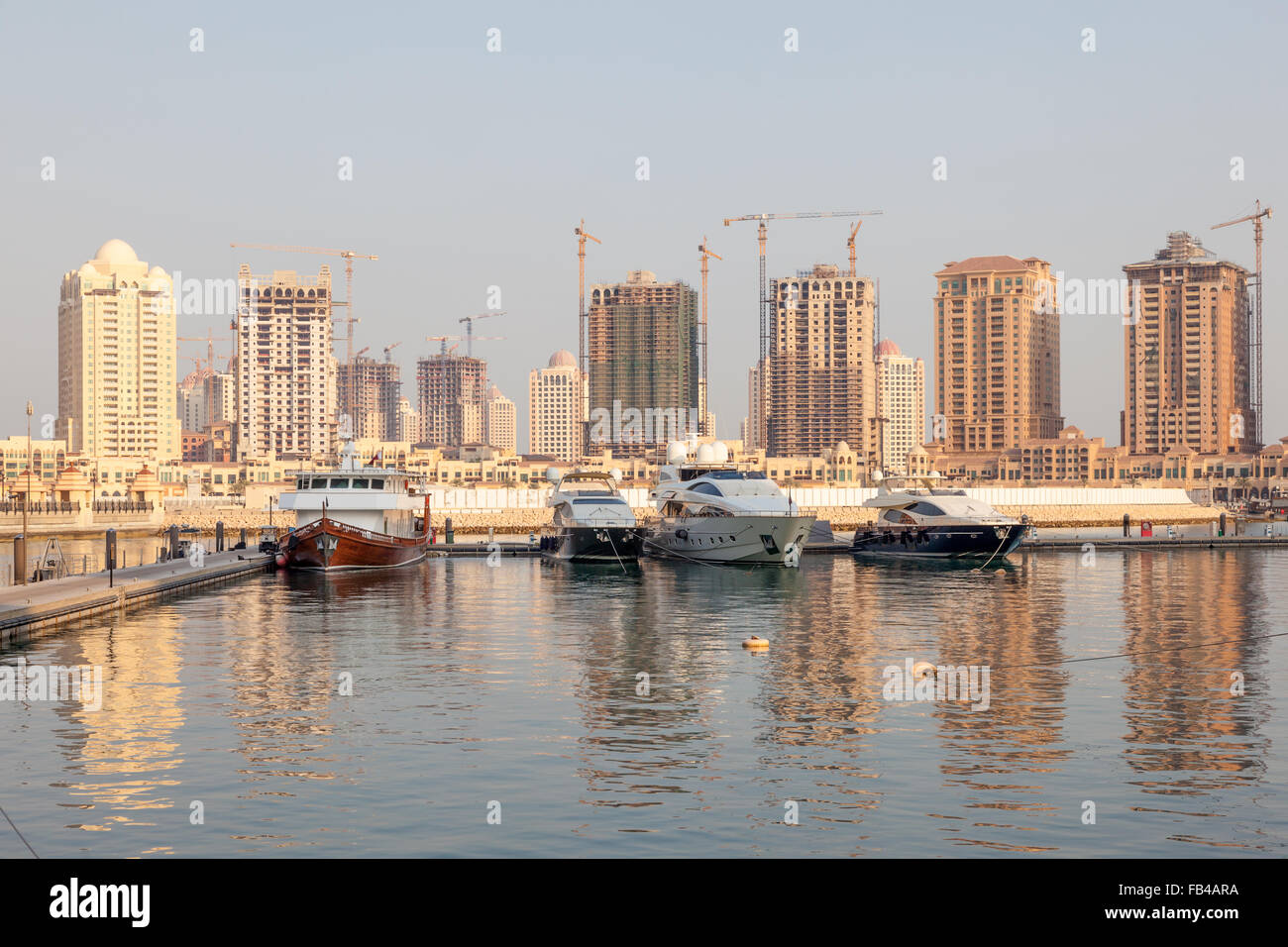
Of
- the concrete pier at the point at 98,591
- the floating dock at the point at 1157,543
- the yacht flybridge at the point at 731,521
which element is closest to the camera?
the concrete pier at the point at 98,591

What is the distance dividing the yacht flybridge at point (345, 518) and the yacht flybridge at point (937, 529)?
3367 centimetres

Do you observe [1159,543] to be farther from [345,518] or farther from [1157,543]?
[345,518]

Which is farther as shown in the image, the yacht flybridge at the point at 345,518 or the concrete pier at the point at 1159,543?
the concrete pier at the point at 1159,543

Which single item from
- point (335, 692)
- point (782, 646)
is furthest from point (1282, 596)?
point (335, 692)

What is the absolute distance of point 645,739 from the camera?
25.0 m

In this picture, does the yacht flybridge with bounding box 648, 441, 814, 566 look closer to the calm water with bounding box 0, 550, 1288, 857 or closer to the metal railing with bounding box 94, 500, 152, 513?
the calm water with bounding box 0, 550, 1288, 857

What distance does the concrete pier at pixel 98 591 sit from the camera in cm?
4284

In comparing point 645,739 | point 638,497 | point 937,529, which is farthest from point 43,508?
point 645,739

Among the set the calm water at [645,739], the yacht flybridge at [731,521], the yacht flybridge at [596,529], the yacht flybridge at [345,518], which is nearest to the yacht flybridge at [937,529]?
the yacht flybridge at [731,521]

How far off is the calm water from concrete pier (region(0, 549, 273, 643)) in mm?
1473

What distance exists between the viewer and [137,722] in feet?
88.7

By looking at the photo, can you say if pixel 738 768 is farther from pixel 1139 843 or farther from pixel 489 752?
pixel 1139 843

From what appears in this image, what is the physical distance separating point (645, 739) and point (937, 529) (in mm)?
67133

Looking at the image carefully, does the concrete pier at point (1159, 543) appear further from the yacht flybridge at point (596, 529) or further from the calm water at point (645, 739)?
the calm water at point (645, 739)
